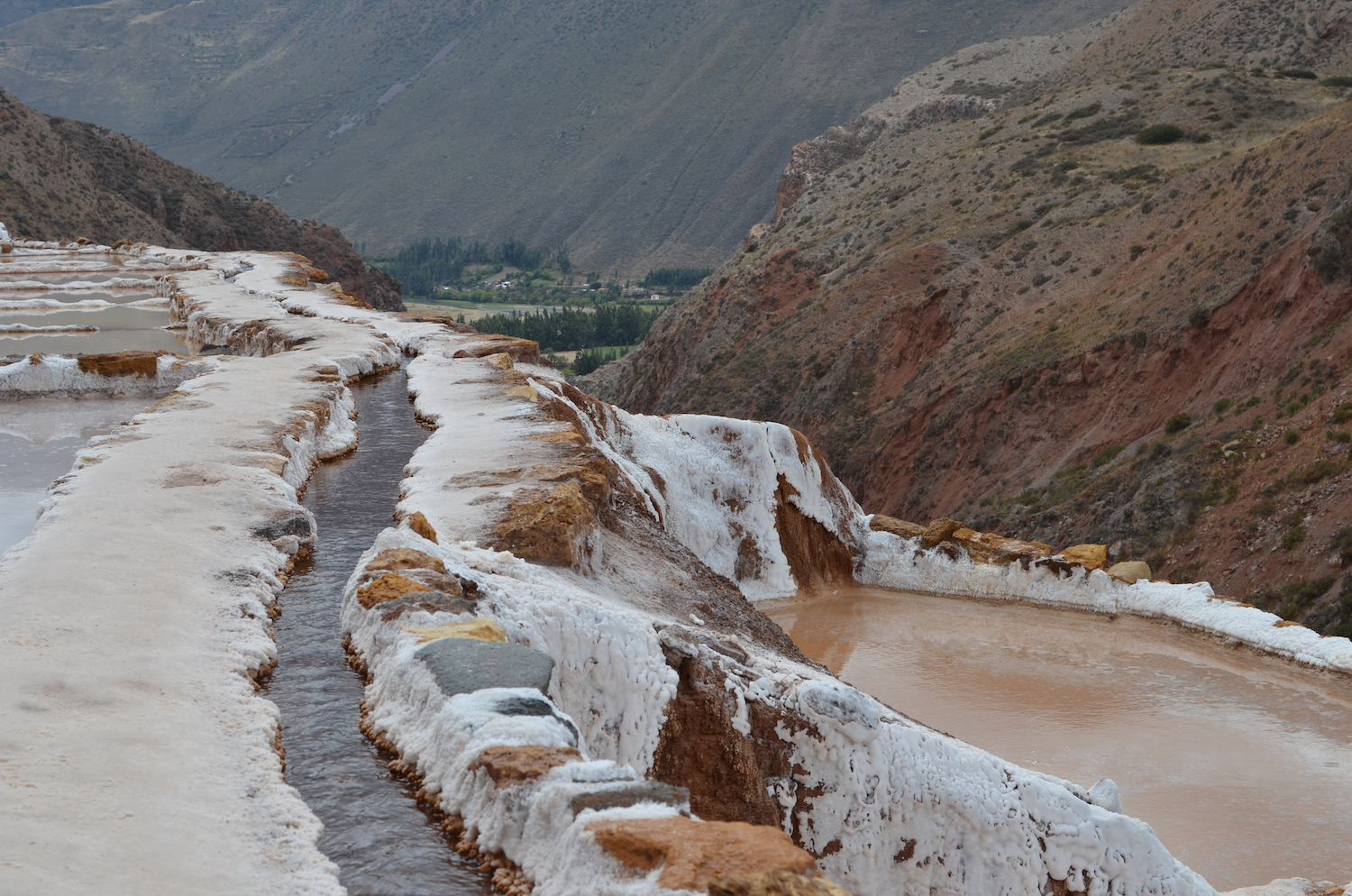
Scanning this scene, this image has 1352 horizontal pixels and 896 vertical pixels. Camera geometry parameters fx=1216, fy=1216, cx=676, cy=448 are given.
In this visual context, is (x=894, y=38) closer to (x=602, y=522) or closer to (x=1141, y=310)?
(x=1141, y=310)

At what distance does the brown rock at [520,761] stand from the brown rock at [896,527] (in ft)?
48.2

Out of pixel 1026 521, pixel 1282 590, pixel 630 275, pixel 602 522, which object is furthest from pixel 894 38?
pixel 602 522

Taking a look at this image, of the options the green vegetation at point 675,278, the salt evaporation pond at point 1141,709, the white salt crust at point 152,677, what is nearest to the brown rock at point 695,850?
the white salt crust at point 152,677

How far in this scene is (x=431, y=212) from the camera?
14412cm

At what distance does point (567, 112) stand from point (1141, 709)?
147 meters

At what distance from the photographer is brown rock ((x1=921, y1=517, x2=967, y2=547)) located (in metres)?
19.4

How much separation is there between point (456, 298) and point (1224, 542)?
365 feet

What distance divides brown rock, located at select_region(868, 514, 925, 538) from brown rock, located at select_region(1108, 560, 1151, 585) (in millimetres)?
2998

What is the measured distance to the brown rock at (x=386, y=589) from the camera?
7484mm

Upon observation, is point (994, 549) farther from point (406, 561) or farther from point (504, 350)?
point (406, 561)

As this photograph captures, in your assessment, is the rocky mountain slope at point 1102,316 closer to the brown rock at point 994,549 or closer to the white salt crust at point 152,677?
the brown rock at point 994,549

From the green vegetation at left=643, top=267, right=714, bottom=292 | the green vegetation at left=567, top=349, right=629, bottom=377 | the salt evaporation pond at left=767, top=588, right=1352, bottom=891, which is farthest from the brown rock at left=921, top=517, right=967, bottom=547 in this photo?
the green vegetation at left=643, top=267, right=714, bottom=292

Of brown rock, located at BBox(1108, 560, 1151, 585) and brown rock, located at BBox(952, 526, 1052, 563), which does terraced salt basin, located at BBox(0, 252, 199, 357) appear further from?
brown rock, located at BBox(1108, 560, 1151, 585)

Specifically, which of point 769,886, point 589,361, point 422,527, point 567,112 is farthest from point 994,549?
point 567,112
